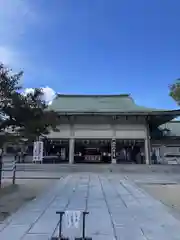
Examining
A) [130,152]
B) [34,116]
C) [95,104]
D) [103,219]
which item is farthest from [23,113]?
[130,152]

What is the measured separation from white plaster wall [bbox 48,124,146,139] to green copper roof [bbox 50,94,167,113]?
1520 mm

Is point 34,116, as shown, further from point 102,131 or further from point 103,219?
point 102,131

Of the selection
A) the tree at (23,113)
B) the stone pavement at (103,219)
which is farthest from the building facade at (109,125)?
the stone pavement at (103,219)

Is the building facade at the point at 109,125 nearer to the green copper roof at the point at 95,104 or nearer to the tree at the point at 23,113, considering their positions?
the green copper roof at the point at 95,104

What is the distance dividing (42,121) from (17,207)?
125 inches

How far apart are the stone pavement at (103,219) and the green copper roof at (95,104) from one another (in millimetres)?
18375

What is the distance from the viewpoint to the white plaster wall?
2611 cm

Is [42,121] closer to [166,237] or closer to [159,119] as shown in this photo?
[166,237]

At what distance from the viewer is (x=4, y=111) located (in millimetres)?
8695

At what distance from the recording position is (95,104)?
29312 mm

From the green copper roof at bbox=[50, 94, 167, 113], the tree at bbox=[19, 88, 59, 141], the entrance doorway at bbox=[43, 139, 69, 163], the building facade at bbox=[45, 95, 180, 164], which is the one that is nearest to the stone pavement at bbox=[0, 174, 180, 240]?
the tree at bbox=[19, 88, 59, 141]

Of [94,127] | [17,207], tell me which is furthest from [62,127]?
[17,207]

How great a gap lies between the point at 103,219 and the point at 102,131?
2083 cm

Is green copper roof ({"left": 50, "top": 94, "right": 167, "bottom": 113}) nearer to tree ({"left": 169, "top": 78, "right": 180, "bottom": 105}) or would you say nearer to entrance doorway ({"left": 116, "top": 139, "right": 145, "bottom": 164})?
entrance doorway ({"left": 116, "top": 139, "right": 145, "bottom": 164})
